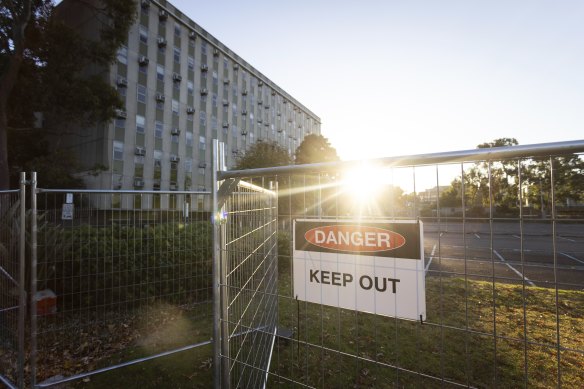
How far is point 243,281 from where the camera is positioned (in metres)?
2.49

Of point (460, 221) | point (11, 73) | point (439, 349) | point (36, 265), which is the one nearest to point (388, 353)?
point (439, 349)

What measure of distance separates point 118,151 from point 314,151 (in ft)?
73.8

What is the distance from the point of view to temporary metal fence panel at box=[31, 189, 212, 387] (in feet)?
12.3

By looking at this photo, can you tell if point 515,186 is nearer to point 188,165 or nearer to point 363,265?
point 363,265

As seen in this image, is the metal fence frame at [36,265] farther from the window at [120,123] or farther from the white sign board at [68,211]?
the window at [120,123]

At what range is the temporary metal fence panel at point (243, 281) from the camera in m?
2.15

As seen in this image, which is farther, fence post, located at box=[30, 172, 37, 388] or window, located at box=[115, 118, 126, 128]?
window, located at box=[115, 118, 126, 128]

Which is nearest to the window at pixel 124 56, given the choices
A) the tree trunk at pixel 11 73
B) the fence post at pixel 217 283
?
the tree trunk at pixel 11 73

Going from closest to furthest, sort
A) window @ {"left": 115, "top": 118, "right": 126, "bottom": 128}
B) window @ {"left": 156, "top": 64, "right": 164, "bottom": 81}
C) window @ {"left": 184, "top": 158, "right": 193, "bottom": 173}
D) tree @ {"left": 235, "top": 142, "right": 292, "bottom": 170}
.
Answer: tree @ {"left": 235, "top": 142, "right": 292, "bottom": 170}
window @ {"left": 115, "top": 118, "right": 126, "bottom": 128}
window @ {"left": 156, "top": 64, "right": 164, "bottom": 81}
window @ {"left": 184, "top": 158, "right": 193, "bottom": 173}

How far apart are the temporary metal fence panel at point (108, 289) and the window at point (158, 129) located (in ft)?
83.1

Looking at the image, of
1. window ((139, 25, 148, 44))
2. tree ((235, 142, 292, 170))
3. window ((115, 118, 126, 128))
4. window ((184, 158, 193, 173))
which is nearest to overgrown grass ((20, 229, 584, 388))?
tree ((235, 142, 292, 170))

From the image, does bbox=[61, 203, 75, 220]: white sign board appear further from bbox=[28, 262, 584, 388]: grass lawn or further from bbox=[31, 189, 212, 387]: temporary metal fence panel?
bbox=[28, 262, 584, 388]: grass lawn

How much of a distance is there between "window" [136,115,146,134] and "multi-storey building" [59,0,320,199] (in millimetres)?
88

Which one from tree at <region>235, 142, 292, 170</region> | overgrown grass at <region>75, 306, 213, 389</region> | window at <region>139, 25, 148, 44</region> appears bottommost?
overgrown grass at <region>75, 306, 213, 389</region>
